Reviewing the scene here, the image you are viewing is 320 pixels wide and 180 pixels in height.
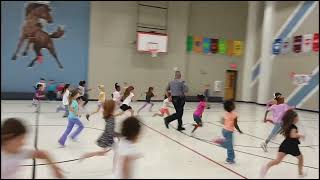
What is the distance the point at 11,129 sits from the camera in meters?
2.57

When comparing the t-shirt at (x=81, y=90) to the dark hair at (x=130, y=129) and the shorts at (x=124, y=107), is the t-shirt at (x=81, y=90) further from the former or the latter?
the dark hair at (x=130, y=129)

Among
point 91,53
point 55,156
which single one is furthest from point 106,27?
point 55,156

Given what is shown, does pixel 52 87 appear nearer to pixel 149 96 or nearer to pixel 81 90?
pixel 81 90

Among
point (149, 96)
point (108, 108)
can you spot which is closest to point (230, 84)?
point (149, 96)

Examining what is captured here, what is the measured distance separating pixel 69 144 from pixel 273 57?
7986 millimetres

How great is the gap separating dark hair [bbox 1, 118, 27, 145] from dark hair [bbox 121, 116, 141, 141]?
0.86m

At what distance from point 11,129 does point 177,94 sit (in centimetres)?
459

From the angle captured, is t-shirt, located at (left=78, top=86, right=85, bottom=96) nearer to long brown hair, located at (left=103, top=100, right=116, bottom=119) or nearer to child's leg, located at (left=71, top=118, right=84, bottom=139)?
child's leg, located at (left=71, top=118, right=84, bottom=139)

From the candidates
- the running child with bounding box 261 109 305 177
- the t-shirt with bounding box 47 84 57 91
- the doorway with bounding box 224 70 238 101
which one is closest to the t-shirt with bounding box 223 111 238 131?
the running child with bounding box 261 109 305 177

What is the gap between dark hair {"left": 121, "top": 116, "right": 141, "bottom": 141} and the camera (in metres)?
2.99

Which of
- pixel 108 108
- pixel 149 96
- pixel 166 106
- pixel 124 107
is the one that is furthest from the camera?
pixel 166 106

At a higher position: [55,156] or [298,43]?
[298,43]

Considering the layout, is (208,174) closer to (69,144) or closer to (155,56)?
(69,144)

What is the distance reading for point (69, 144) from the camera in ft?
17.8
